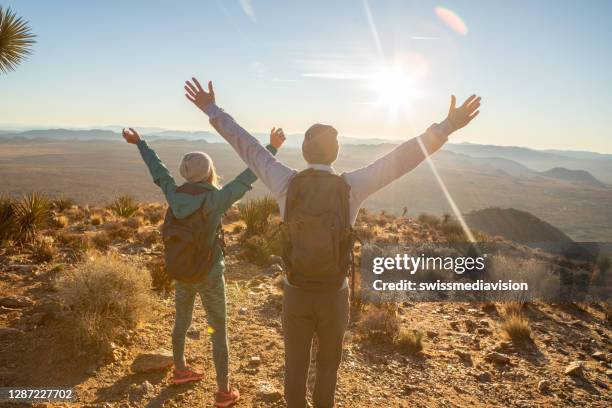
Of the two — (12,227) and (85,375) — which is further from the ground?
(12,227)

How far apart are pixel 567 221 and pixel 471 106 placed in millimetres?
68390

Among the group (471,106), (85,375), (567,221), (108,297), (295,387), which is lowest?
(567,221)

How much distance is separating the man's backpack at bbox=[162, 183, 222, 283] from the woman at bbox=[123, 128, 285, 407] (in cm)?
5

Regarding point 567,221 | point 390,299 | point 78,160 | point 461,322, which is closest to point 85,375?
point 390,299

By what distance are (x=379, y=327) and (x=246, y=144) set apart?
4370mm

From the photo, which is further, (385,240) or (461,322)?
(385,240)

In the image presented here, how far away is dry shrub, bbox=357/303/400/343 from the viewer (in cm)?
571

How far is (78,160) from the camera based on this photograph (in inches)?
3757

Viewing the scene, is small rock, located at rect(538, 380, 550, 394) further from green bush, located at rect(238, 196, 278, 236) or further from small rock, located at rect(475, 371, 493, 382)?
green bush, located at rect(238, 196, 278, 236)

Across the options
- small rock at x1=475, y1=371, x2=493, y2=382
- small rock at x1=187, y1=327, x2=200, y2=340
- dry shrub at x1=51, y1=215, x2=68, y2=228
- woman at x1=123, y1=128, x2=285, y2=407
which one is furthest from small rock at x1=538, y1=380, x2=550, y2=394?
dry shrub at x1=51, y1=215, x2=68, y2=228

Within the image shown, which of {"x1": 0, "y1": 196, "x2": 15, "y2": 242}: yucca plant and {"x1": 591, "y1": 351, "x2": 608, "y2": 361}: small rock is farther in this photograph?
{"x1": 0, "y1": 196, "x2": 15, "y2": 242}: yucca plant

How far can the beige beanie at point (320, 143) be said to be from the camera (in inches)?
91.2

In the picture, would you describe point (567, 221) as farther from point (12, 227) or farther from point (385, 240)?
point (12, 227)

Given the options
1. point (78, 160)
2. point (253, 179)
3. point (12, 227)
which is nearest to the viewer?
point (253, 179)
